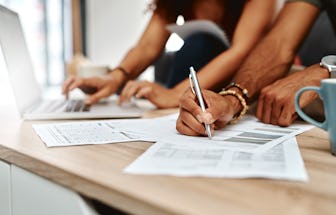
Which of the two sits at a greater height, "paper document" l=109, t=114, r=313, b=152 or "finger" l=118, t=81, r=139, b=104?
"paper document" l=109, t=114, r=313, b=152

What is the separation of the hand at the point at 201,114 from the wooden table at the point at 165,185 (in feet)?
0.30

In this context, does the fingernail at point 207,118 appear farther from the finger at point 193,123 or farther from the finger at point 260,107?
the finger at point 260,107

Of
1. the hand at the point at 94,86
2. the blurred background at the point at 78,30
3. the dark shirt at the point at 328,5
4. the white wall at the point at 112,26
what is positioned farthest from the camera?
the white wall at the point at 112,26

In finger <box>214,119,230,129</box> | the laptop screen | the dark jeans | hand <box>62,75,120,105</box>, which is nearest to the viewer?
finger <box>214,119,230,129</box>

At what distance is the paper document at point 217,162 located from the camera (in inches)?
16.3

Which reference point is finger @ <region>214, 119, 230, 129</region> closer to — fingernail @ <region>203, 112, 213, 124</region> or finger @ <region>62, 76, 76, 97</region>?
fingernail @ <region>203, 112, 213, 124</region>

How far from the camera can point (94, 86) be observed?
1041mm

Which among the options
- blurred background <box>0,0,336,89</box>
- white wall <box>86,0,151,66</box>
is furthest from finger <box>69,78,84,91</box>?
white wall <box>86,0,151,66</box>

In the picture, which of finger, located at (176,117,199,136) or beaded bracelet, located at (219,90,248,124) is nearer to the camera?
finger, located at (176,117,199,136)

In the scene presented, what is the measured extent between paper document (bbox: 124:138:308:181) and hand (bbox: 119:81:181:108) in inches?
16.2

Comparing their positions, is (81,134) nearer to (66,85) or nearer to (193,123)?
(193,123)

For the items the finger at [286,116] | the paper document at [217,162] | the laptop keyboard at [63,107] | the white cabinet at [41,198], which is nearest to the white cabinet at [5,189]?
the white cabinet at [41,198]

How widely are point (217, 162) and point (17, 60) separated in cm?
56

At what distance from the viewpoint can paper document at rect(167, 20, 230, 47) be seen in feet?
3.45
